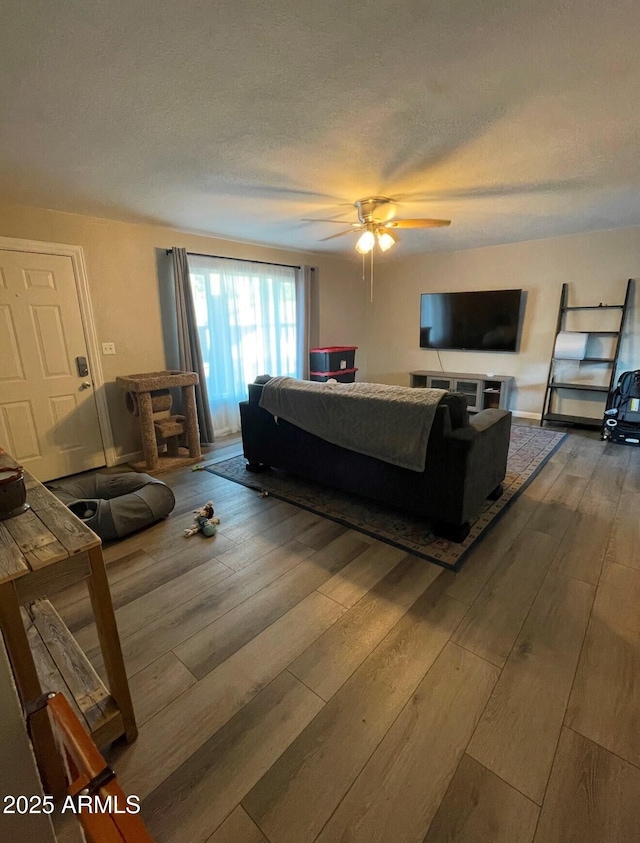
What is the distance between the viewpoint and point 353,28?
1.27m

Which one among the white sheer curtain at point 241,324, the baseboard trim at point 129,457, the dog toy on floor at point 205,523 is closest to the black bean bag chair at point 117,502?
the dog toy on floor at point 205,523

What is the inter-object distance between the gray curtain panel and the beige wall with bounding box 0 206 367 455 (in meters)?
0.20

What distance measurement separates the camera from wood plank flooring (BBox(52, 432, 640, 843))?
1.10 metres

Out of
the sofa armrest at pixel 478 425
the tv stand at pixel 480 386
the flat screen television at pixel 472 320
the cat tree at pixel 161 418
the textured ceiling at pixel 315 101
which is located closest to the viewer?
the textured ceiling at pixel 315 101

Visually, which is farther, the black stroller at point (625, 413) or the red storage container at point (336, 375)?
the red storage container at point (336, 375)

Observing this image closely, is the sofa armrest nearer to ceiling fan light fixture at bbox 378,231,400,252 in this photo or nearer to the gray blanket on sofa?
the gray blanket on sofa

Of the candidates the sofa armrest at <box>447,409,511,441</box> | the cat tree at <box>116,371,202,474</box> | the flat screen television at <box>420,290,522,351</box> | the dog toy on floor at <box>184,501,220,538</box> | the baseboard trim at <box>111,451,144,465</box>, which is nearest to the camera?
the sofa armrest at <box>447,409,511,441</box>

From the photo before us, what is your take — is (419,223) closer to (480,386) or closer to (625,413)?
(480,386)

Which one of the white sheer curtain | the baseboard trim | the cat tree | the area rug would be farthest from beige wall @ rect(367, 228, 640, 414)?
the baseboard trim

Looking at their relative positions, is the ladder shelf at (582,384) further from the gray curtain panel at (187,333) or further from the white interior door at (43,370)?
the white interior door at (43,370)

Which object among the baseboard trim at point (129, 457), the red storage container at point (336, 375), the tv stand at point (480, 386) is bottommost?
the baseboard trim at point (129, 457)

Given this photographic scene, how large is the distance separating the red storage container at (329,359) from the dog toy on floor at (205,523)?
3072 millimetres

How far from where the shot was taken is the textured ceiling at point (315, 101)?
124 centimetres

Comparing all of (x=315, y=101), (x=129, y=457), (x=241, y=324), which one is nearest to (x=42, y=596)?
(x=315, y=101)
